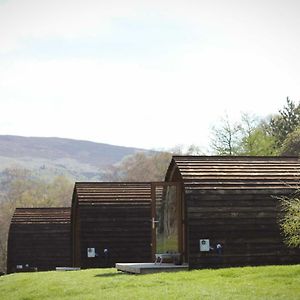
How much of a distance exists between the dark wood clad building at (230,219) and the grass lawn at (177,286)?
10.9 ft

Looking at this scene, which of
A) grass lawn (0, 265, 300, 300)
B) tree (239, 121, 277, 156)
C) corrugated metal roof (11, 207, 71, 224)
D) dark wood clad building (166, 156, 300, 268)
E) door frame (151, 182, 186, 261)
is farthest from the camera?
tree (239, 121, 277, 156)

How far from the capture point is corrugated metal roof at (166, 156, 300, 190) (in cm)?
2403

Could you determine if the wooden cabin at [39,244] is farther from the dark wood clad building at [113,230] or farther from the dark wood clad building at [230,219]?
the dark wood clad building at [230,219]

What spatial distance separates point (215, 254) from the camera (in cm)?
2338

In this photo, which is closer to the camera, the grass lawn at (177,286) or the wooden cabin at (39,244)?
the grass lawn at (177,286)

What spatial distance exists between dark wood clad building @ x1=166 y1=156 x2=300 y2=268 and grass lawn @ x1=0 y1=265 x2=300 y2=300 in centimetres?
331

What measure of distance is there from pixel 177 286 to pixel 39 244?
3052 cm

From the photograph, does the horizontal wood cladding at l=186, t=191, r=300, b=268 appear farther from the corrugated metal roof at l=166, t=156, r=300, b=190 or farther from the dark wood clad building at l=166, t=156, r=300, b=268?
the corrugated metal roof at l=166, t=156, r=300, b=190

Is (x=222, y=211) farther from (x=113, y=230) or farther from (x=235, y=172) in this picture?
(x=113, y=230)

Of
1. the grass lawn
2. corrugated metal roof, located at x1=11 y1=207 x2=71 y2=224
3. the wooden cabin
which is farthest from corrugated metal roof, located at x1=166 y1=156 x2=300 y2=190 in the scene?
corrugated metal roof, located at x1=11 y1=207 x2=71 y2=224

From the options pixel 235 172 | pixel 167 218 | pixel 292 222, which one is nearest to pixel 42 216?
pixel 167 218

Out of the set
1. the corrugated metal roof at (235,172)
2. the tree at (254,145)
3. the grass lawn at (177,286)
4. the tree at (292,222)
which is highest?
the tree at (254,145)

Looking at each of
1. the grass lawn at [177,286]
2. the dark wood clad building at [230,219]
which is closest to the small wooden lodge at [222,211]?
the dark wood clad building at [230,219]

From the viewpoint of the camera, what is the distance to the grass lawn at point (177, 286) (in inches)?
602
